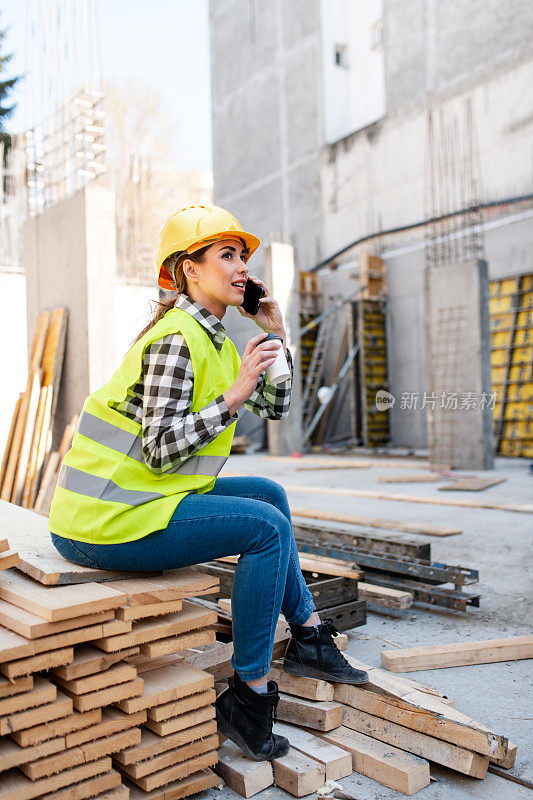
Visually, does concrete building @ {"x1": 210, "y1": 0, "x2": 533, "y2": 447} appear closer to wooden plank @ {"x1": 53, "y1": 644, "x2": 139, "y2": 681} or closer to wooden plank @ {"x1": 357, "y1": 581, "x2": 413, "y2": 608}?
wooden plank @ {"x1": 357, "y1": 581, "x2": 413, "y2": 608}

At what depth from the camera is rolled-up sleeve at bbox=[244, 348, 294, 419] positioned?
267cm

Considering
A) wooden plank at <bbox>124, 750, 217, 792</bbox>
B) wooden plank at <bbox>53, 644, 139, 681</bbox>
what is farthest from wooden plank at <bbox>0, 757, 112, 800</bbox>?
wooden plank at <bbox>53, 644, 139, 681</bbox>

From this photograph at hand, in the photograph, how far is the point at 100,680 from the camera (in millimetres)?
1880

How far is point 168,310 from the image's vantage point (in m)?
2.40

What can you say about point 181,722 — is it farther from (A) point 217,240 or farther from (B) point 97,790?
(A) point 217,240

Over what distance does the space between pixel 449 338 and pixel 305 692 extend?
8857 millimetres

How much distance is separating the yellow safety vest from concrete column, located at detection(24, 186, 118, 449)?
4.66 metres

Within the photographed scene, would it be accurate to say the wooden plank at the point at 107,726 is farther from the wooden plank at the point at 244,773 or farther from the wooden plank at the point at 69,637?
the wooden plank at the point at 244,773

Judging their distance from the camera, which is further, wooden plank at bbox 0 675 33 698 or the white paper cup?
the white paper cup

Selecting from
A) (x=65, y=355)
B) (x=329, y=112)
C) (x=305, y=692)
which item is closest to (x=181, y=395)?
(x=305, y=692)

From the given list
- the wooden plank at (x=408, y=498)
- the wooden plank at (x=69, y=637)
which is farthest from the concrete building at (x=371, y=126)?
the wooden plank at (x=69, y=637)

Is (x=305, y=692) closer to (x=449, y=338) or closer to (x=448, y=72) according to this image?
(x=449, y=338)

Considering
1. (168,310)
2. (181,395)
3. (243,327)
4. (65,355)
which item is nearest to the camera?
(181,395)

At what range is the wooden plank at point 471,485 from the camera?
8117 mm
